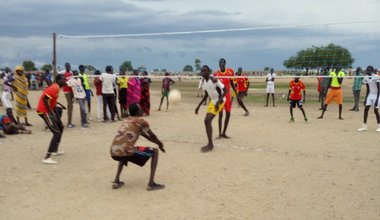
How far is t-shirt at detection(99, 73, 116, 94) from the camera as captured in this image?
11820 mm

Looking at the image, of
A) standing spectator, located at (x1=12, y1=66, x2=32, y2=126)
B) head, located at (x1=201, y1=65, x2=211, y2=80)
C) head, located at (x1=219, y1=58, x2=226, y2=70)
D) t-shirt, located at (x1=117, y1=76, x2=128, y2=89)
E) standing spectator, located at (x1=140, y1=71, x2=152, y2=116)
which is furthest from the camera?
standing spectator, located at (x1=140, y1=71, x2=152, y2=116)

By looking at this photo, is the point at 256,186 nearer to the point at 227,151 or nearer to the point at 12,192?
the point at 227,151

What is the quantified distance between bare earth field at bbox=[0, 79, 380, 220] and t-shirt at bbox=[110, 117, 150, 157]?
0.57m

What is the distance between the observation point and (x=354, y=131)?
10.4m

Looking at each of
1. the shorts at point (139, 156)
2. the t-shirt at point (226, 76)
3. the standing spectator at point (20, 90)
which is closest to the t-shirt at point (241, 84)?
the t-shirt at point (226, 76)

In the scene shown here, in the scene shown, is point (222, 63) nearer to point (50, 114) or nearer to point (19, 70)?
point (50, 114)

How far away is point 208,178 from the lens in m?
6.23

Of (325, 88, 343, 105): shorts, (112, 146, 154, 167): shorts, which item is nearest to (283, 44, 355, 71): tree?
(325, 88, 343, 105): shorts

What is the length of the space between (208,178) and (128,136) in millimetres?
1415

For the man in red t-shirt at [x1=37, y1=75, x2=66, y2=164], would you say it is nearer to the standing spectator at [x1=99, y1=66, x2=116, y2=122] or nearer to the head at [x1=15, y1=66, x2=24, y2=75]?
the head at [x1=15, y1=66, x2=24, y2=75]

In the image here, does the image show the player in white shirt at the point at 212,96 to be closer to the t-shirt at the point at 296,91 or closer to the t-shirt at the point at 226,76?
the t-shirt at the point at 226,76

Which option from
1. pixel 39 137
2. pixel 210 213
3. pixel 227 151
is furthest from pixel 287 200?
pixel 39 137

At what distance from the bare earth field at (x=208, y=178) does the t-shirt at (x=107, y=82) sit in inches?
74.9

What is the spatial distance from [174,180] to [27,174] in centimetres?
238
